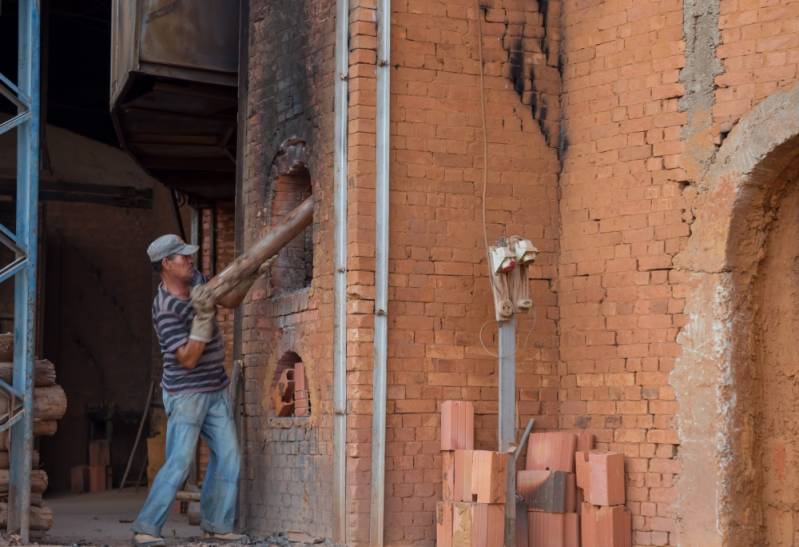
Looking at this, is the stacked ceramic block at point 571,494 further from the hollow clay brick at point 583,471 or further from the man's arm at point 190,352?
the man's arm at point 190,352

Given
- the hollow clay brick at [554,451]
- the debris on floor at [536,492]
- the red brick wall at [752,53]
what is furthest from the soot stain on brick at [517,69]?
the hollow clay brick at [554,451]

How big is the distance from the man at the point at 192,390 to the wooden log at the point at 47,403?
0.72 m

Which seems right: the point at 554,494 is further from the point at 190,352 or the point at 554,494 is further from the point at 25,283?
the point at 25,283

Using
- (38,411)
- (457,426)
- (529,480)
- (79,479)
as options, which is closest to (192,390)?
(38,411)

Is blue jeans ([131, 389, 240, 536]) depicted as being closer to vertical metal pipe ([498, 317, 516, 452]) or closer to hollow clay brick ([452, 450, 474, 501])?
hollow clay brick ([452, 450, 474, 501])

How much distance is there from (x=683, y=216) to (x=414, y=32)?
2.03 m

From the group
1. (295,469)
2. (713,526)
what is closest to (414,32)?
(295,469)

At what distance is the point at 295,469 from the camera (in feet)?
30.0

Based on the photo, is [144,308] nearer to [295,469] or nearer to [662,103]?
[295,469]

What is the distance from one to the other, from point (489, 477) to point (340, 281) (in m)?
1.51

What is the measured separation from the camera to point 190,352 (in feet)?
29.2

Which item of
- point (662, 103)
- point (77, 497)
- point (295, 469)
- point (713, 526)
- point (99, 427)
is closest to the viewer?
point (713, 526)

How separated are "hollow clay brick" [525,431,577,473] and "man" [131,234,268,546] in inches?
77.9

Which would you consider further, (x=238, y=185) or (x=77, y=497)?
(x=77, y=497)
